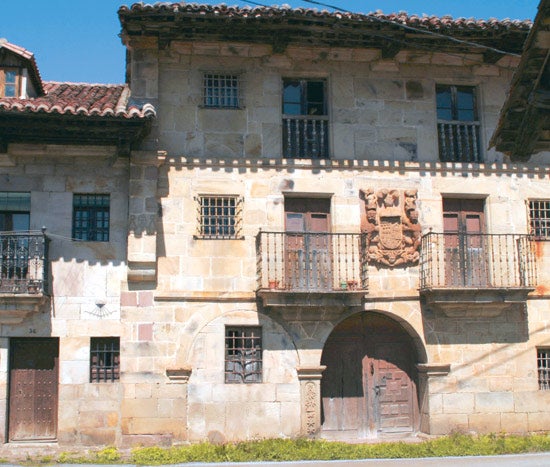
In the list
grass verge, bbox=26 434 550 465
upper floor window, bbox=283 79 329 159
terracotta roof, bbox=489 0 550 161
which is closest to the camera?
terracotta roof, bbox=489 0 550 161

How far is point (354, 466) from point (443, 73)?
28.0ft

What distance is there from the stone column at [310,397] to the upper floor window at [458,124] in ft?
17.4

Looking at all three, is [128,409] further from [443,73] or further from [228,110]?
[443,73]

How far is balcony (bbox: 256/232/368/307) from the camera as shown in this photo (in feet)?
51.5

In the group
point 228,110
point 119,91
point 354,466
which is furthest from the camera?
point 119,91

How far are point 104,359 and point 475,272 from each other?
769 centimetres

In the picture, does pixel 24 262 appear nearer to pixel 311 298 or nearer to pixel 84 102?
pixel 84 102

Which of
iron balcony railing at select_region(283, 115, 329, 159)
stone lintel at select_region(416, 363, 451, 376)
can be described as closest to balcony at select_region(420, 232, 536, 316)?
stone lintel at select_region(416, 363, 451, 376)

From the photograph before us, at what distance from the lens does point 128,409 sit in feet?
50.5

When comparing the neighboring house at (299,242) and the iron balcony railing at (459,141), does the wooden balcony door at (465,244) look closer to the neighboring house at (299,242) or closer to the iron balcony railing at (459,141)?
the neighboring house at (299,242)

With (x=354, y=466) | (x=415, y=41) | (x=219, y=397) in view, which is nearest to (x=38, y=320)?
(x=219, y=397)

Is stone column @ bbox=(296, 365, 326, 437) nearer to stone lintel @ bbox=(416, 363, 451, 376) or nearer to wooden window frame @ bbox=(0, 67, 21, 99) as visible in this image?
stone lintel @ bbox=(416, 363, 451, 376)

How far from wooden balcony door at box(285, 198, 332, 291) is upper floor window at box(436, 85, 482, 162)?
2.92 metres

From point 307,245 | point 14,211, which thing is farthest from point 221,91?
point 14,211
